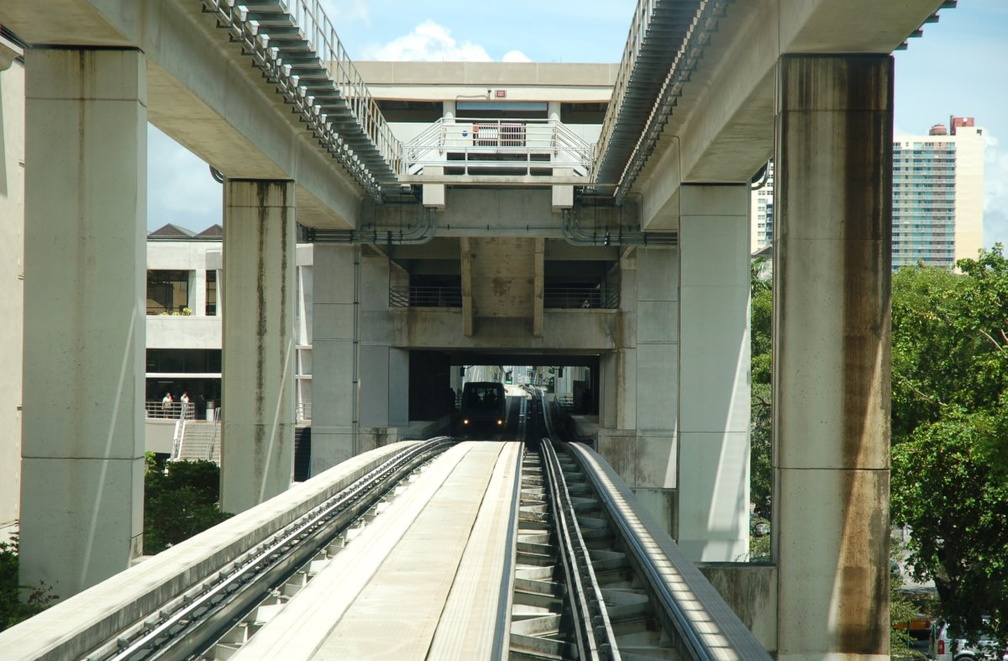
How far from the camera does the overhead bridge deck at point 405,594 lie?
25.0ft

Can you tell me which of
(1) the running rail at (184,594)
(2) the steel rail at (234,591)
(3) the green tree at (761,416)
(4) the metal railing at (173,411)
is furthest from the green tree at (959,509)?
(4) the metal railing at (173,411)

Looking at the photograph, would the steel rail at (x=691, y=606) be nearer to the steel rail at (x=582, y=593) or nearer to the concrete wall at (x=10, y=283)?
the steel rail at (x=582, y=593)

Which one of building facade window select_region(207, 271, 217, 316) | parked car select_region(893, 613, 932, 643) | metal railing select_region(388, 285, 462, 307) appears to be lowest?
parked car select_region(893, 613, 932, 643)

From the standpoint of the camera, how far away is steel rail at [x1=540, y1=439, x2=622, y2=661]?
840cm

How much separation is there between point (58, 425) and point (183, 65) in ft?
16.8

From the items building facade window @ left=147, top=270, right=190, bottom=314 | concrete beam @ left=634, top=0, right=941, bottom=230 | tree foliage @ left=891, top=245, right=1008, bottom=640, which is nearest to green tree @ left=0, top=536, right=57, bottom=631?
concrete beam @ left=634, top=0, right=941, bottom=230

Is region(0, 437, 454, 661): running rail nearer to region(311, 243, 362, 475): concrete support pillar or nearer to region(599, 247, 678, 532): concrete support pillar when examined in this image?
region(311, 243, 362, 475): concrete support pillar

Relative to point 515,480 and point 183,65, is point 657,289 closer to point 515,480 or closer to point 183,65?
point 515,480

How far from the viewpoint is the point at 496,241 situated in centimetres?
3409

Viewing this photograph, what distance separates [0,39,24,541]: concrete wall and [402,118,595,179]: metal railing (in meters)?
10.7

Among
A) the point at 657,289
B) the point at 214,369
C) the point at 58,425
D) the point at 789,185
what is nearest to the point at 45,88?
the point at 58,425

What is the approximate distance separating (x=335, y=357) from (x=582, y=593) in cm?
2480

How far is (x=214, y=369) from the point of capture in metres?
56.3

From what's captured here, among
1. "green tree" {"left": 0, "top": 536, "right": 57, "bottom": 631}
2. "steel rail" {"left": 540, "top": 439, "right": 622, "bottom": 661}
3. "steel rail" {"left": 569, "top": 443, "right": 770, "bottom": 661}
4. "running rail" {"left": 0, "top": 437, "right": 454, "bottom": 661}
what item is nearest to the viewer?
"running rail" {"left": 0, "top": 437, "right": 454, "bottom": 661}
